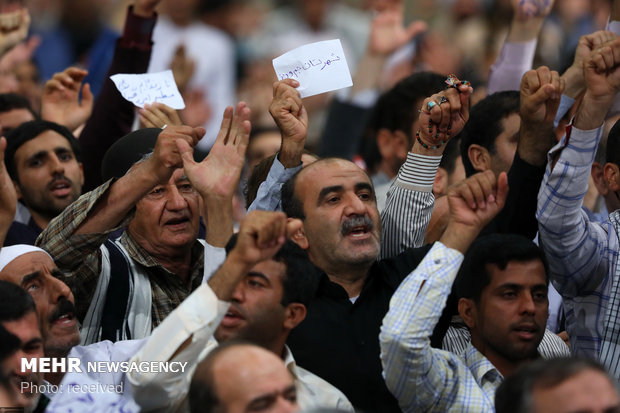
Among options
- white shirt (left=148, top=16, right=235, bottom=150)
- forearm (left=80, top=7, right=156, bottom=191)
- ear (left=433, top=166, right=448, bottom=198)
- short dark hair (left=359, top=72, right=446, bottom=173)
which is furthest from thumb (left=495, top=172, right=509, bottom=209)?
white shirt (left=148, top=16, right=235, bottom=150)

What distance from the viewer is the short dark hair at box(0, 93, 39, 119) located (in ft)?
19.5

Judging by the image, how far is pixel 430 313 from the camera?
3.44 meters

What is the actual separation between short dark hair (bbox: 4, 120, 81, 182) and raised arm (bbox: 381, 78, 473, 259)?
1.75 m

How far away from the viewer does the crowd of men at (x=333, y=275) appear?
331cm

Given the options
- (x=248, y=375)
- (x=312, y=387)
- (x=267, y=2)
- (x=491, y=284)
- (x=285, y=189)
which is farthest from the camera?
(x=267, y=2)

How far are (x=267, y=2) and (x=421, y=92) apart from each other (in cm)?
445

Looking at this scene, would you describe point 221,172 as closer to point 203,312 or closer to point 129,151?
point 203,312

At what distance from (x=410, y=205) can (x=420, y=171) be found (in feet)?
0.47

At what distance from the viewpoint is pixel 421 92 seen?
18.5 feet

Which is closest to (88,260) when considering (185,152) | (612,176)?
(185,152)

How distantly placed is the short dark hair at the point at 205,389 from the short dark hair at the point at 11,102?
3183 mm

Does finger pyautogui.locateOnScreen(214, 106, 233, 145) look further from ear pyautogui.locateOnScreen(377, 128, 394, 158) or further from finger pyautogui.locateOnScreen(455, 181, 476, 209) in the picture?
ear pyautogui.locateOnScreen(377, 128, 394, 158)

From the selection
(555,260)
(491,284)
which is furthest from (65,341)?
(555,260)

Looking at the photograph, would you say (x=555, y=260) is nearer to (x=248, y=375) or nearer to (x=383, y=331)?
(x=383, y=331)
